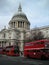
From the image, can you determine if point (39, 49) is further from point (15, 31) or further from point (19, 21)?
point (19, 21)

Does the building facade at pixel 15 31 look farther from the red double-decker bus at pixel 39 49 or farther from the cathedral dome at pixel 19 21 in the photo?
the red double-decker bus at pixel 39 49

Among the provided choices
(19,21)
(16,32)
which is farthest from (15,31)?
(19,21)

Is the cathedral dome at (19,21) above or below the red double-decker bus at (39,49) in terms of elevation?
above

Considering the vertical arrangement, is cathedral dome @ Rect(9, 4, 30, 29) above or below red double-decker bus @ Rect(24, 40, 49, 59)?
above

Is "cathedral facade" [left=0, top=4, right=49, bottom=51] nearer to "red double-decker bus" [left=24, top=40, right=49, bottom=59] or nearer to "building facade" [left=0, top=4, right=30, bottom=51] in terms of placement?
"building facade" [left=0, top=4, right=30, bottom=51]

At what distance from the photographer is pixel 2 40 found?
12231 cm

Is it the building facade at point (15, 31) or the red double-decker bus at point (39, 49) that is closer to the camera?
the red double-decker bus at point (39, 49)

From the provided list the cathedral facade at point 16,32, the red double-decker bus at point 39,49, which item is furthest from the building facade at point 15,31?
the red double-decker bus at point 39,49

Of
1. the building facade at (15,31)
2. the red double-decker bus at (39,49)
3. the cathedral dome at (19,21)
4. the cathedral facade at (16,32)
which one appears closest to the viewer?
the red double-decker bus at (39,49)

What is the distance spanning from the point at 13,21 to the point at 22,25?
5.38 metres

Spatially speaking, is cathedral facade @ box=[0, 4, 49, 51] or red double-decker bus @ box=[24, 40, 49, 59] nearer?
red double-decker bus @ box=[24, 40, 49, 59]

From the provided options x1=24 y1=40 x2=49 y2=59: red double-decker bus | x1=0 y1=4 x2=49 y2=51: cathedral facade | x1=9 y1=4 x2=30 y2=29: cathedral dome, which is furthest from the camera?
x1=9 y1=4 x2=30 y2=29: cathedral dome

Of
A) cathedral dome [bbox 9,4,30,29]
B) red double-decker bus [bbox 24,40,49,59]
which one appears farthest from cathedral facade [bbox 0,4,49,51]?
red double-decker bus [bbox 24,40,49,59]

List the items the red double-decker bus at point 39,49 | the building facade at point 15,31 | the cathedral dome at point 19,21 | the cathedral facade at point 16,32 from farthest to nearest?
the cathedral dome at point 19,21 → the building facade at point 15,31 → the cathedral facade at point 16,32 → the red double-decker bus at point 39,49
